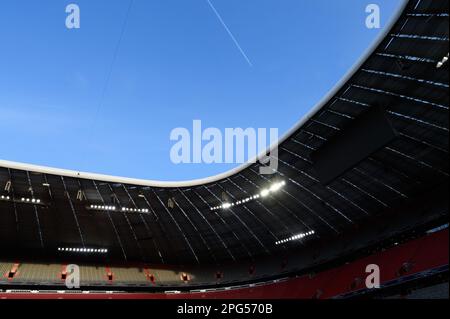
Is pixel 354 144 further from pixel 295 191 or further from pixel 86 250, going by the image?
pixel 86 250

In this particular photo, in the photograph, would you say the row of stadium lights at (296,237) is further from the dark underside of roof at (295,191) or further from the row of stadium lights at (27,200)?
the row of stadium lights at (27,200)

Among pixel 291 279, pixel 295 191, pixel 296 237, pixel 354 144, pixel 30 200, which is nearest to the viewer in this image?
pixel 354 144

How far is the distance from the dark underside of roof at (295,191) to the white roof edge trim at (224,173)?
0.40 metres

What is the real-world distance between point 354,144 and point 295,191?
32.8ft

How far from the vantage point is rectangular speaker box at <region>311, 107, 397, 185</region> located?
2171 centimetres

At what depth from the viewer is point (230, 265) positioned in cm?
4350

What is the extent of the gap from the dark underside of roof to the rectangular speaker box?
0.31 meters

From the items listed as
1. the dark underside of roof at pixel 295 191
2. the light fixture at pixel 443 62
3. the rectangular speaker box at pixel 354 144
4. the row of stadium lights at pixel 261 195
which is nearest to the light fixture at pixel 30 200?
the dark underside of roof at pixel 295 191

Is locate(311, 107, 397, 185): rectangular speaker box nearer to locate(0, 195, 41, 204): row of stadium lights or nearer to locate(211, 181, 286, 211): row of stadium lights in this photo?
locate(211, 181, 286, 211): row of stadium lights

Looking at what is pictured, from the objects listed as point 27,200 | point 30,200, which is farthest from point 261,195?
point 27,200

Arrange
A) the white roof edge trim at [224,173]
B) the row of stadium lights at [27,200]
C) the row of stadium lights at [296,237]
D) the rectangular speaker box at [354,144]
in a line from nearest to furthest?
1. the white roof edge trim at [224,173]
2. the rectangular speaker box at [354,144]
3. the row of stadium lights at [27,200]
4. the row of stadium lights at [296,237]

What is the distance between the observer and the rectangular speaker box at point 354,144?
21.7 m

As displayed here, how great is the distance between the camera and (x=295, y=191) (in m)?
32.6
